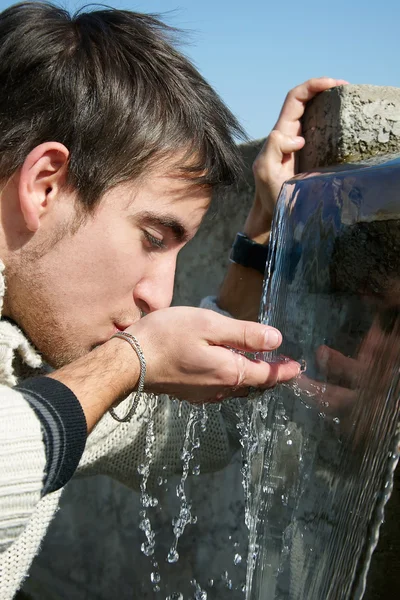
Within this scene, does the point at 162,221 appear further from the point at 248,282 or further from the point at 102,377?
the point at 102,377

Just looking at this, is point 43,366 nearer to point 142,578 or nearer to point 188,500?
point 188,500

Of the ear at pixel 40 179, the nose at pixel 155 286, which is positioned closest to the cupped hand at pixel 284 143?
the nose at pixel 155 286

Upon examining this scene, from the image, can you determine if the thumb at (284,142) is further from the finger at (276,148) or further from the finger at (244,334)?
the finger at (244,334)

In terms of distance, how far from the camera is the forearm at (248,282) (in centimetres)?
207

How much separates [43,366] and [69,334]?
118 millimetres

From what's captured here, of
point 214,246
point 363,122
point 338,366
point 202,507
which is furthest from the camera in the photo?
point 214,246

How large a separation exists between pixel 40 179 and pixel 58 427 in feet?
2.33

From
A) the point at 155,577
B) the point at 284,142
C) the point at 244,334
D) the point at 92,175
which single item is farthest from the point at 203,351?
the point at 155,577

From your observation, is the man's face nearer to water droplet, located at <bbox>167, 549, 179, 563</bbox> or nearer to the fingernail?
the fingernail

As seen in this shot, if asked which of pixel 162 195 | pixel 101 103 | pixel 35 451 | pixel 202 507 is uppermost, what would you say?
pixel 101 103

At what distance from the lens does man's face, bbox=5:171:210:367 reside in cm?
184

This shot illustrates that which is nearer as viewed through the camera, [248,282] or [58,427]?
[58,427]

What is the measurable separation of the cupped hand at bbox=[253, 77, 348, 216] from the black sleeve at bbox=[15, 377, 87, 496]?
2.84 ft

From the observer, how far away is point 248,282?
209 centimetres
